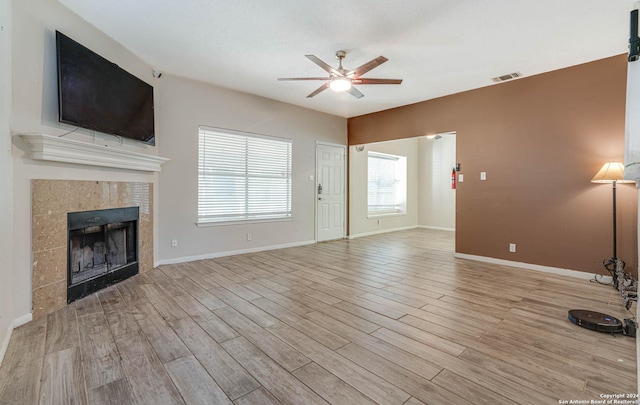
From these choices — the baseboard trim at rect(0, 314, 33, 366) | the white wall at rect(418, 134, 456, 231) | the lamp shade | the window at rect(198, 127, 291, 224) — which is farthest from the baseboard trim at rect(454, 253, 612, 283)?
the baseboard trim at rect(0, 314, 33, 366)

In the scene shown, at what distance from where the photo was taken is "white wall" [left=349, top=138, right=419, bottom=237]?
697 cm

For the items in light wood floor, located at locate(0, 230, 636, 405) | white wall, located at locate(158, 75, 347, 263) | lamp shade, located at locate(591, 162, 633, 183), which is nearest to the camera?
light wood floor, located at locate(0, 230, 636, 405)

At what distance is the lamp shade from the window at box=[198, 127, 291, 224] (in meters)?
4.60

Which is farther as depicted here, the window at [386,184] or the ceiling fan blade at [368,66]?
the window at [386,184]

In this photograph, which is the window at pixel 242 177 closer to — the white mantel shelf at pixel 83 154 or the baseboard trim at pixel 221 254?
the baseboard trim at pixel 221 254

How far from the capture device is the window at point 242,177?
473cm

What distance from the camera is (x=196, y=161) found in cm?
457

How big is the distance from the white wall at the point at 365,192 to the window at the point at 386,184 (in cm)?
17

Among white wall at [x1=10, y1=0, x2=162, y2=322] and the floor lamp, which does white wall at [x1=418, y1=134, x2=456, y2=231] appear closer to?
the floor lamp

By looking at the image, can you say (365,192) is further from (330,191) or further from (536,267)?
(536,267)

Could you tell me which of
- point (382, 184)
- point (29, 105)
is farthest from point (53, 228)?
point (382, 184)

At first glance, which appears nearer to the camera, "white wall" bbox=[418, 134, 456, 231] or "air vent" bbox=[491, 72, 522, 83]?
"air vent" bbox=[491, 72, 522, 83]

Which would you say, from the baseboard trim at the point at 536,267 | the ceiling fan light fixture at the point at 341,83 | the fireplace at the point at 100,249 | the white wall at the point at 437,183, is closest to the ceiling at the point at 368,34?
the ceiling fan light fixture at the point at 341,83

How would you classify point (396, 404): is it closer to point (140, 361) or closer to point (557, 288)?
point (140, 361)
